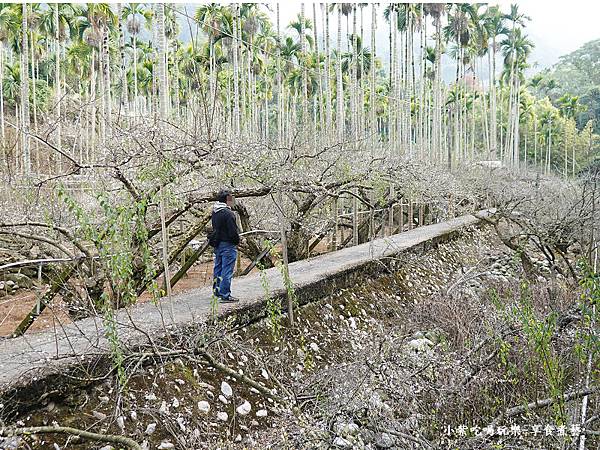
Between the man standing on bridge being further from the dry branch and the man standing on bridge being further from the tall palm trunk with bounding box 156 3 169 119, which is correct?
the dry branch

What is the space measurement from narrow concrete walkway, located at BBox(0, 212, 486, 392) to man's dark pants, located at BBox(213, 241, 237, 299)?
0.23 meters

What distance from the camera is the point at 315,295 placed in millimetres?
9109

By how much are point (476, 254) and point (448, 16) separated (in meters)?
23.2

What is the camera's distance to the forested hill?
5694cm

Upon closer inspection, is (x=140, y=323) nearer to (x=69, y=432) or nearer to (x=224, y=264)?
(x=224, y=264)

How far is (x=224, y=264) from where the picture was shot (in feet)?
23.7

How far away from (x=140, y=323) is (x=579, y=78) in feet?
251

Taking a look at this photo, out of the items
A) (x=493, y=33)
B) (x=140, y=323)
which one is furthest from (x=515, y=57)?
(x=140, y=323)

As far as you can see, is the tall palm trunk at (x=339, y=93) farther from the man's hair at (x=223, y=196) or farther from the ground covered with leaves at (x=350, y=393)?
the ground covered with leaves at (x=350, y=393)

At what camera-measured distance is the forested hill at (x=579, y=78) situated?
56.9 metres

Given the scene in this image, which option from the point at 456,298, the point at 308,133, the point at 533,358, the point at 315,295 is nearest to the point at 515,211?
the point at 456,298

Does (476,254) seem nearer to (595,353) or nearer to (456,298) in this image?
(456,298)

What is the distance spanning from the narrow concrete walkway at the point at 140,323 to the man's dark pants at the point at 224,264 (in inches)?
9.0

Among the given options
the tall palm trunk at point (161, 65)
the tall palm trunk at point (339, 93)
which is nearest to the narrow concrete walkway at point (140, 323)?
the tall palm trunk at point (161, 65)
